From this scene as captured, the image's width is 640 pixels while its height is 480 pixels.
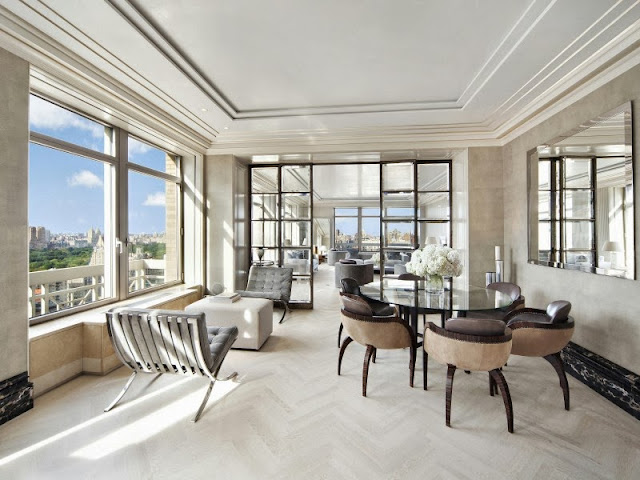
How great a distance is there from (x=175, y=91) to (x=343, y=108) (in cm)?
205

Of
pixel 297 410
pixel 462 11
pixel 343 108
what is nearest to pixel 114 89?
pixel 343 108

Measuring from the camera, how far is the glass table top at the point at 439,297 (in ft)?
8.52

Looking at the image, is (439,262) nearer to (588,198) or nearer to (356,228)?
(588,198)

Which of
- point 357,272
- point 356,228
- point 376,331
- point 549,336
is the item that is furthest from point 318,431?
point 356,228

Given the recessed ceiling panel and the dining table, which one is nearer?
the recessed ceiling panel

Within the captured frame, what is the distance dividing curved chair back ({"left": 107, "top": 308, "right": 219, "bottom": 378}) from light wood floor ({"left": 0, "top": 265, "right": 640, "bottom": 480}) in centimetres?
34

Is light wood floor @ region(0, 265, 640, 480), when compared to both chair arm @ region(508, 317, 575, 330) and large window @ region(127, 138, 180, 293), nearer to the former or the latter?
chair arm @ region(508, 317, 575, 330)

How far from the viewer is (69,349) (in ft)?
9.22

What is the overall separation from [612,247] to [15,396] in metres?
4.95

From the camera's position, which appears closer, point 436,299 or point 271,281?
point 436,299

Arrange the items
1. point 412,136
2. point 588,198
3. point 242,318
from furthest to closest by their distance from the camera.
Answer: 1. point 412,136
2. point 242,318
3. point 588,198

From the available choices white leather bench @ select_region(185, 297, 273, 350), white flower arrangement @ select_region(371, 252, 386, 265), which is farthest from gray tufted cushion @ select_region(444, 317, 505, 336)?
white flower arrangement @ select_region(371, 252, 386, 265)

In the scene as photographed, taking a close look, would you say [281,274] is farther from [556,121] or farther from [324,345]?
[556,121]

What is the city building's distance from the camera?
6.48 feet
